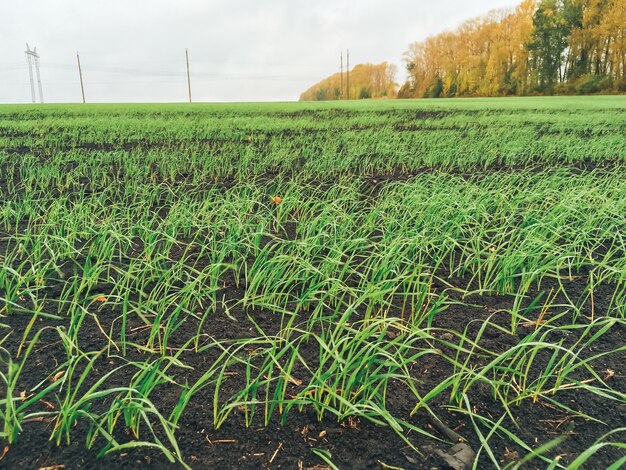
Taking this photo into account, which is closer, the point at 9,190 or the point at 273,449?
the point at 273,449

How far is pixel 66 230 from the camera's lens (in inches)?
103

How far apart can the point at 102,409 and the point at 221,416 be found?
14.6 inches

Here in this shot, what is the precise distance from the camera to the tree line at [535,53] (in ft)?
112

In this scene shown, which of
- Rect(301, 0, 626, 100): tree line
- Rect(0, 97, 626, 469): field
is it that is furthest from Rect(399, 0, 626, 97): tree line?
Rect(0, 97, 626, 469): field

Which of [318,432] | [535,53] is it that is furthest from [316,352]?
[535,53]

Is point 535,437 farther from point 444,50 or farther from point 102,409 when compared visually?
point 444,50

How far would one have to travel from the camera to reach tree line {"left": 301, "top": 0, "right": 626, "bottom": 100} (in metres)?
34.0

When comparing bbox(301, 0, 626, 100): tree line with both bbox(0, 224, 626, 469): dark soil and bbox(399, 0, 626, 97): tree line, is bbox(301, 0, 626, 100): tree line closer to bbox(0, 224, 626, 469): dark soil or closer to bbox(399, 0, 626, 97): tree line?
bbox(399, 0, 626, 97): tree line

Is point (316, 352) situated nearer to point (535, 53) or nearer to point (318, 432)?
point (318, 432)

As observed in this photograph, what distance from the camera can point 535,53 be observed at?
3719 centimetres

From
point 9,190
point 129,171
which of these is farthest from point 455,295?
point 9,190

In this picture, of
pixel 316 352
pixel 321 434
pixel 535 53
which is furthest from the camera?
pixel 535 53

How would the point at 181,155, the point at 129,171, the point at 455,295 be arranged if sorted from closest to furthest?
the point at 455,295
the point at 129,171
the point at 181,155

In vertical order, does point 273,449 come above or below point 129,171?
below
